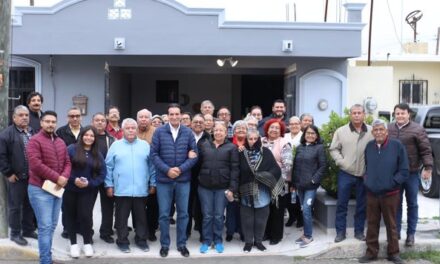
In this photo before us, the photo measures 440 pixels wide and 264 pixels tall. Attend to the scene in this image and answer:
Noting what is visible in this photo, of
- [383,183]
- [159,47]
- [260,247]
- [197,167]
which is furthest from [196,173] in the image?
[159,47]

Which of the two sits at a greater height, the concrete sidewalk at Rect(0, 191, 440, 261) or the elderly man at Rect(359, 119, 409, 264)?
the elderly man at Rect(359, 119, 409, 264)

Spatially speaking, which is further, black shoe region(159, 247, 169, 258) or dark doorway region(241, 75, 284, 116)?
dark doorway region(241, 75, 284, 116)

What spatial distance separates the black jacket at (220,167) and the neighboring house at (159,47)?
215 inches

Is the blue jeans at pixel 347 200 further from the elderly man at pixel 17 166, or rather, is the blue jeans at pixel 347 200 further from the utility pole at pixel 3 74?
the utility pole at pixel 3 74

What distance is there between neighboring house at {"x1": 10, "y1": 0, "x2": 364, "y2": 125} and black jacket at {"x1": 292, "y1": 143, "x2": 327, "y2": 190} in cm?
529

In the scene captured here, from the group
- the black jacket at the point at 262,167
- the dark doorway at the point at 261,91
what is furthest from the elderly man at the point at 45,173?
the dark doorway at the point at 261,91

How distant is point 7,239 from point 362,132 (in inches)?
184

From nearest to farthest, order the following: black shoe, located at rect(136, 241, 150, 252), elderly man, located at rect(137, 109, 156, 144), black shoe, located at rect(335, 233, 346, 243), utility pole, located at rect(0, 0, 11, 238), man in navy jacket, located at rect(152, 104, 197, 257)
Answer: man in navy jacket, located at rect(152, 104, 197, 257) → utility pole, located at rect(0, 0, 11, 238) → black shoe, located at rect(136, 241, 150, 252) → black shoe, located at rect(335, 233, 346, 243) → elderly man, located at rect(137, 109, 156, 144)

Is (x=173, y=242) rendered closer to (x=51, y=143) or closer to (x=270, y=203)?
(x=270, y=203)

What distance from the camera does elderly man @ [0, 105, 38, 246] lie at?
6.36 metres

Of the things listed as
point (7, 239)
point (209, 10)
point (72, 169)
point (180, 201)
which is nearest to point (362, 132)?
point (180, 201)

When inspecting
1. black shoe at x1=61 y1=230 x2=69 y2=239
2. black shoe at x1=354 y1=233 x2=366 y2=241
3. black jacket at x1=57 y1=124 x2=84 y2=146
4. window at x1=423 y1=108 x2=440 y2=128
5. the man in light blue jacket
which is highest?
window at x1=423 y1=108 x2=440 y2=128

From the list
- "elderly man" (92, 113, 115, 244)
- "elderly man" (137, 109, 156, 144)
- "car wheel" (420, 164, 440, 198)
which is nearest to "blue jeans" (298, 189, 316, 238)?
"elderly man" (137, 109, 156, 144)

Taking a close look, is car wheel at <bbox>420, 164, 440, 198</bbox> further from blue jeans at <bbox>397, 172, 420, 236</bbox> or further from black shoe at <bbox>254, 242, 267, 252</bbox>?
black shoe at <bbox>254, 242, 267, 252</bbox>
